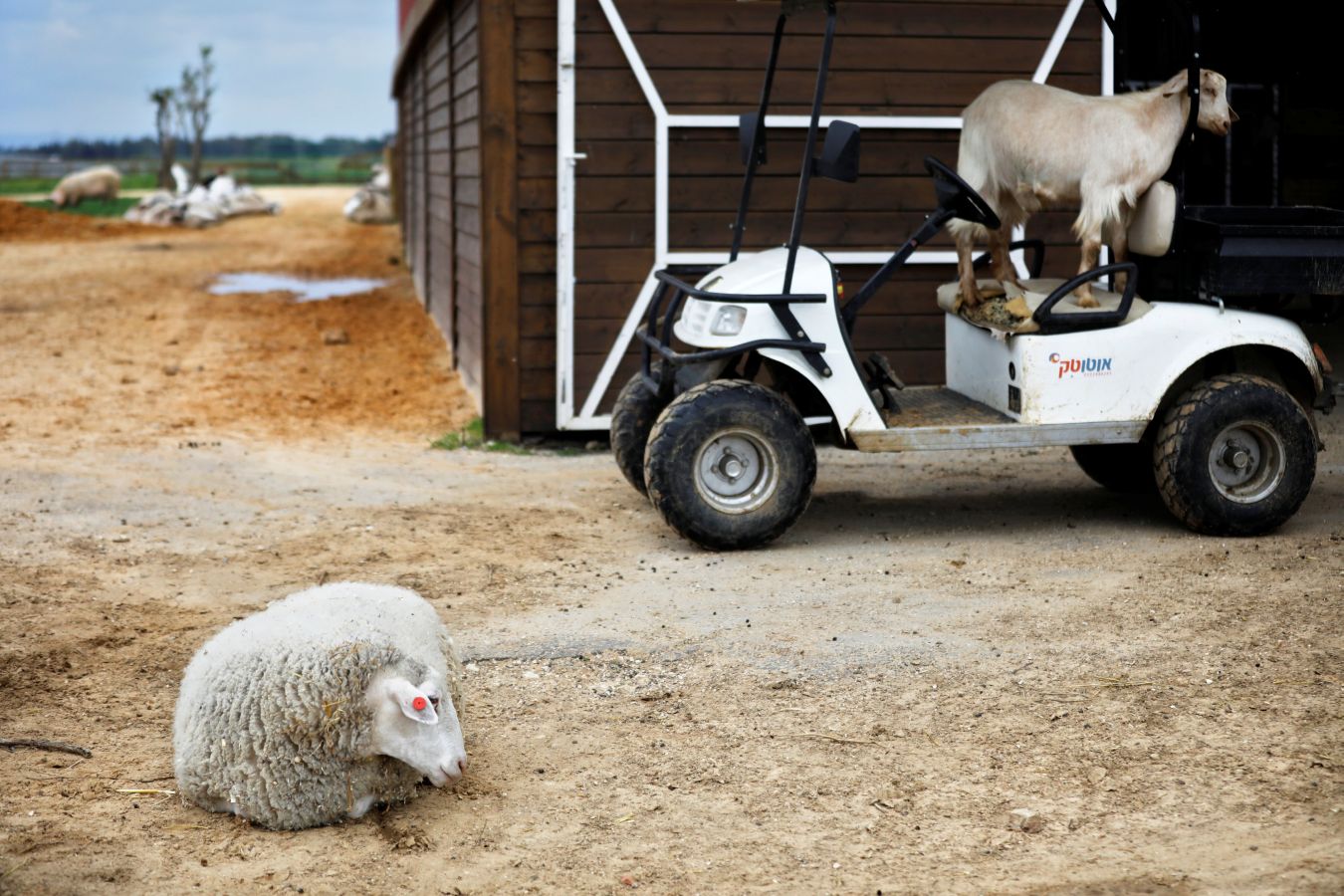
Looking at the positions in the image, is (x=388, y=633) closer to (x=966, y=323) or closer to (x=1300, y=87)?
(x=966, y=323)

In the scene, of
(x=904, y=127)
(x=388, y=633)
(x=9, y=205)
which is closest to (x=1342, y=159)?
(x=904, y=127)

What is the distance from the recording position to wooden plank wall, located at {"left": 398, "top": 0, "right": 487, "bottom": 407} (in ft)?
34.8

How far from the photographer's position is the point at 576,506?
304 inches

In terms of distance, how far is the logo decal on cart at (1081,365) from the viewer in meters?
6.70

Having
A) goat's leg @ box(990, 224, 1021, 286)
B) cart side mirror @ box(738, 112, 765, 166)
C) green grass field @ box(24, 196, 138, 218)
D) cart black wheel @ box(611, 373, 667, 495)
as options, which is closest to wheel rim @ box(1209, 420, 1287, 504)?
goat's leg @ box(990, 224, 1021, 286)

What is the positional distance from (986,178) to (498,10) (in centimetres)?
347

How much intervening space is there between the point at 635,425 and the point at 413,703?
143 inches

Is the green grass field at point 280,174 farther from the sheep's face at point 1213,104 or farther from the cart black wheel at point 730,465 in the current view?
the sheep's face at point 1213,104

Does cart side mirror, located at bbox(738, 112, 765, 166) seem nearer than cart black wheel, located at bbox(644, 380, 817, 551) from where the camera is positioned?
No

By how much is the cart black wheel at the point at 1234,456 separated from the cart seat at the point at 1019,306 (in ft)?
1.77

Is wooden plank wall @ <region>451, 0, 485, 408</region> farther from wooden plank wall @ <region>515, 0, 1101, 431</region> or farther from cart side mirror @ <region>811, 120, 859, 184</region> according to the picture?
cart side mirror @ <region>811, 120, 859, 184</region>

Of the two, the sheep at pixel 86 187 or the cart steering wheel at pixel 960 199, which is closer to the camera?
the cart steering wheel at pixel 960 199

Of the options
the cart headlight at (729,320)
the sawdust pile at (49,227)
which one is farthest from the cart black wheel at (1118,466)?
the sawdust pile at (49,227)

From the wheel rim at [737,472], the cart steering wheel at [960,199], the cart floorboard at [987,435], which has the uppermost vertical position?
the cart steering wheel at [960,199]
